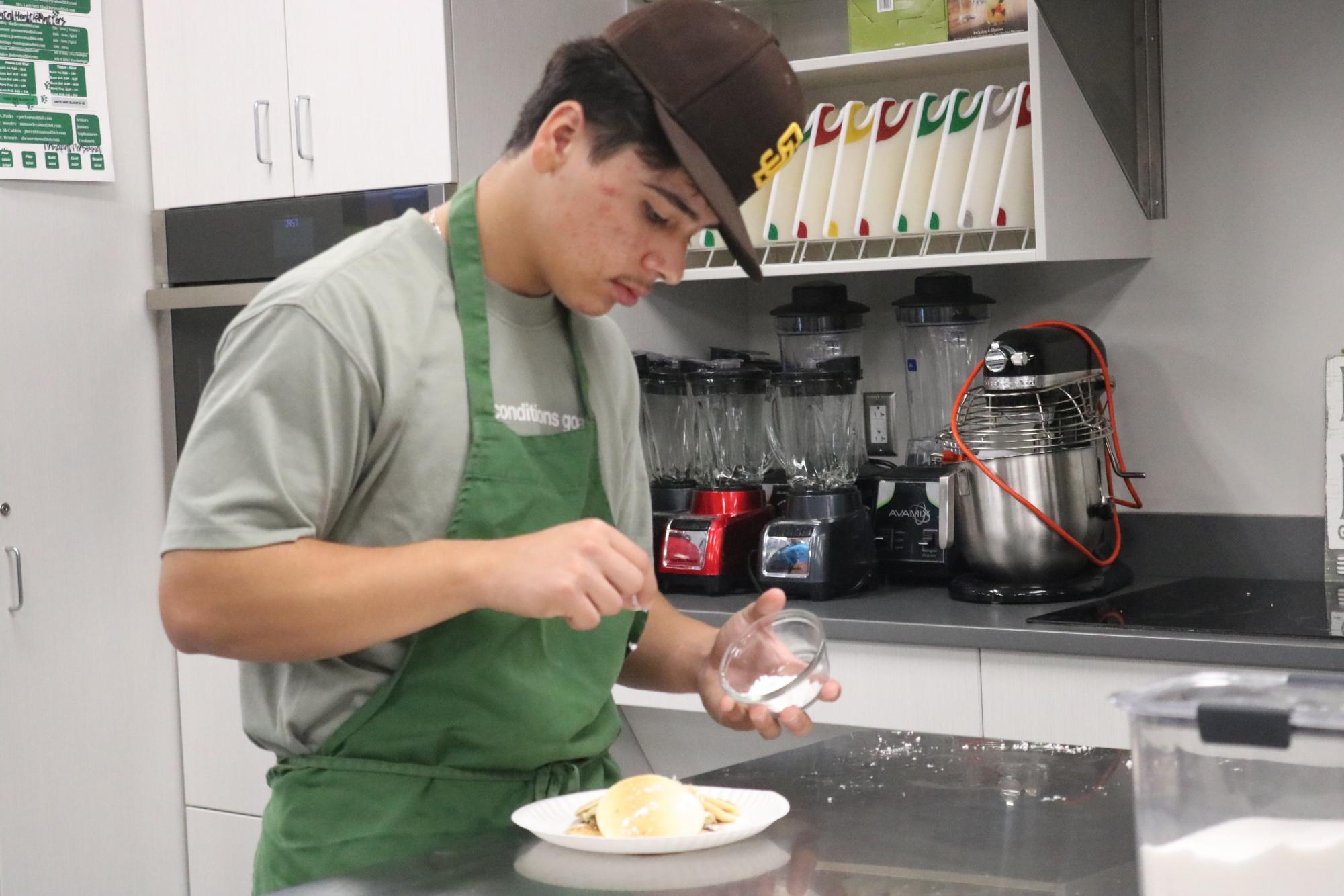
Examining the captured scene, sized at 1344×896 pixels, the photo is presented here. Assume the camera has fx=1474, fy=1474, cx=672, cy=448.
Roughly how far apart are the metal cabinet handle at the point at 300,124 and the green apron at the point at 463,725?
142 cm

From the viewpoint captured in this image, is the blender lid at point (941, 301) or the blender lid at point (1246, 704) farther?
the blender lid at point (941, 301)

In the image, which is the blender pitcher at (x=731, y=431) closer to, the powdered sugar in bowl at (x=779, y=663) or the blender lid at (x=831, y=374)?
the blender lid at (x=831, y=374)

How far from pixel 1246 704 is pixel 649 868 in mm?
475

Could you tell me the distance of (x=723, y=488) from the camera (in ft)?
8.62

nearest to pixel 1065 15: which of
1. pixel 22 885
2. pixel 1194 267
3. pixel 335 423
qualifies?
pixel 1194 267

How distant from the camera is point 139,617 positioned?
2.85 meters

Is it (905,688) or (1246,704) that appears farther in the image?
(905,688)

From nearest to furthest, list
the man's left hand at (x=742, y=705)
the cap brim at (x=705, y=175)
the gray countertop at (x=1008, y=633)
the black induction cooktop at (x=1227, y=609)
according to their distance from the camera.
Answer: the cap brim at (x=705, y=175), the man's left hand at (x=742, y=705), the gray countertop at (x=1008, y=633), the black induction cooktop at (x=1227, y=609)

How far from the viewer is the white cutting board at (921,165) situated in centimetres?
255

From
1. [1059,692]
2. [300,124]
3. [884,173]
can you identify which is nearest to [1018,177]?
[884,173]

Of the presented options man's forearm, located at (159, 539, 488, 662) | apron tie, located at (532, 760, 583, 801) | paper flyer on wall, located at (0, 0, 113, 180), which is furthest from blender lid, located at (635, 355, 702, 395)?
man's forearm, located at (159, 539, 488, 662)

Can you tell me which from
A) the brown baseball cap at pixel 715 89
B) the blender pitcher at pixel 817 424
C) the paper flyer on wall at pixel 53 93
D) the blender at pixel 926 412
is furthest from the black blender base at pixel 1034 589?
the paper flyer on wall at pixel 53 93

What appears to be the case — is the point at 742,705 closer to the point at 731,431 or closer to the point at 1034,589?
the point at 1034,589

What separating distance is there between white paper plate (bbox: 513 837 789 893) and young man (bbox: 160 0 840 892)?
0.16m
